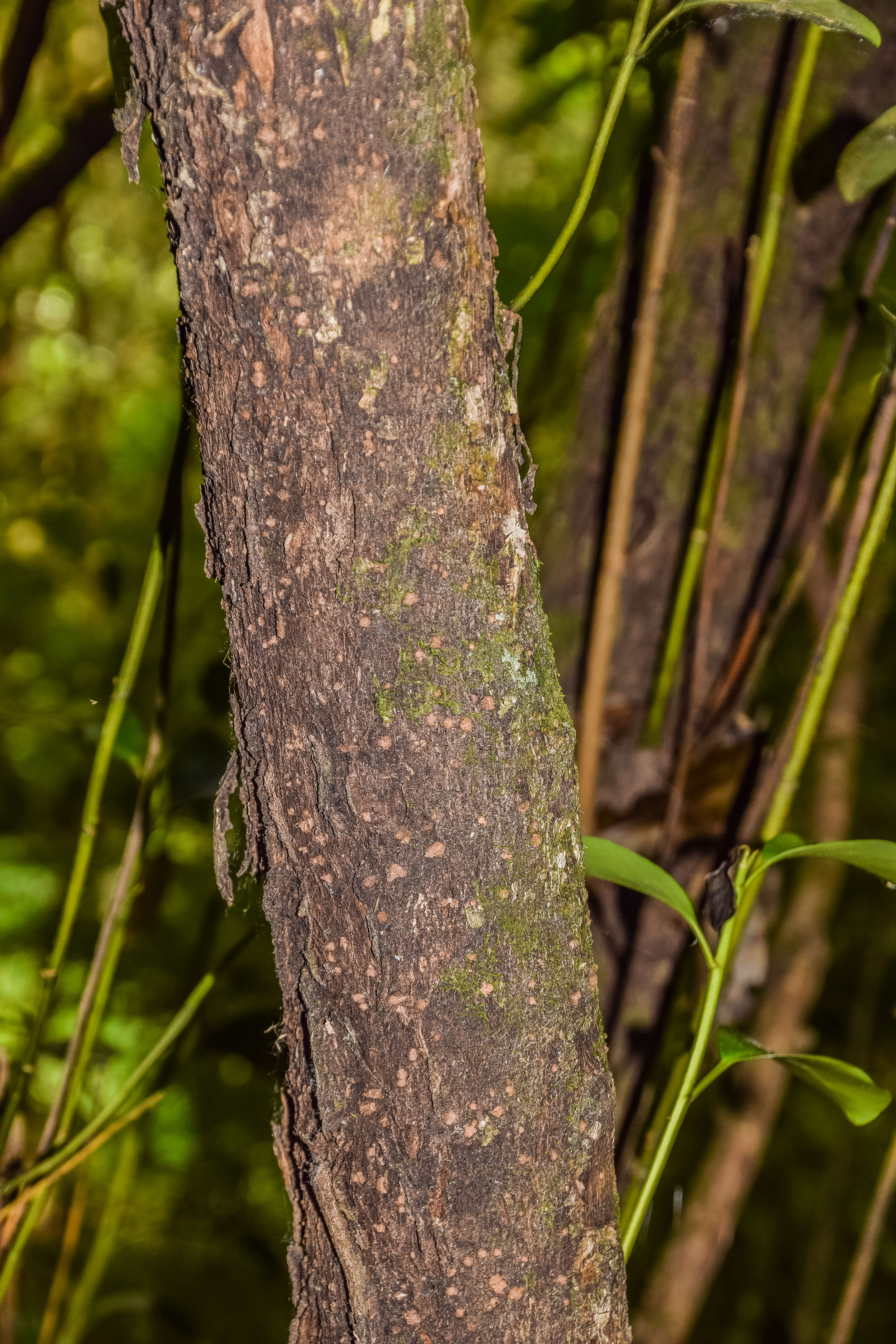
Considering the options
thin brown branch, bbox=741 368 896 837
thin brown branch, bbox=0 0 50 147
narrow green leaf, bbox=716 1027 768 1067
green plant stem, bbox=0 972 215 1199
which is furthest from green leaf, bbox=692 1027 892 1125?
thin brown branch, bbox=0 0 50 147

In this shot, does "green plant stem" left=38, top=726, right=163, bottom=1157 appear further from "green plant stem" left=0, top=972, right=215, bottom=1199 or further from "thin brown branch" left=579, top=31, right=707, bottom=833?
"thin brown branch" left=579, top=31, right=707, bottom=833

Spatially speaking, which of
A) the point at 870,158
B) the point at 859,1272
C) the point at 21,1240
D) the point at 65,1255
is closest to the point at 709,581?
the point at 870,158

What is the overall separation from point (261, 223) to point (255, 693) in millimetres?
141

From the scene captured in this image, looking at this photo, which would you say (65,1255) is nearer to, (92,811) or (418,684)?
(92,811)

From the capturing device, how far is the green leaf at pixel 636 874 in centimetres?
36

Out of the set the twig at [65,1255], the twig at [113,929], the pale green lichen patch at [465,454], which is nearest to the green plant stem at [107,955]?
the twig at [113,929]

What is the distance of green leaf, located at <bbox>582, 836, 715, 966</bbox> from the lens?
0.36m

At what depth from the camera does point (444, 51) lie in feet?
0.81

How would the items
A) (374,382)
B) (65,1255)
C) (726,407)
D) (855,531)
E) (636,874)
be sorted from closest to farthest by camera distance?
1. (374,382)
2. (636,874)
3. (855,531)
4. (726,407)
5. (65,1255)

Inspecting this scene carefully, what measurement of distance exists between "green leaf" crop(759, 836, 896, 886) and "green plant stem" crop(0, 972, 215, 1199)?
1.02ft

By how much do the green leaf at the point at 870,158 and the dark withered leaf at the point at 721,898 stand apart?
0.33m

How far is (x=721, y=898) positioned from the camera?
37 cm

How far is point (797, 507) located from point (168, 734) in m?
0.66

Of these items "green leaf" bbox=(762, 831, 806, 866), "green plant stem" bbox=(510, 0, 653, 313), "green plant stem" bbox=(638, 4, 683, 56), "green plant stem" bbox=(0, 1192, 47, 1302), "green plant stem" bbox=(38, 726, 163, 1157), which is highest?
"green plant stem" bbox=(638, 4, 683, 56)
